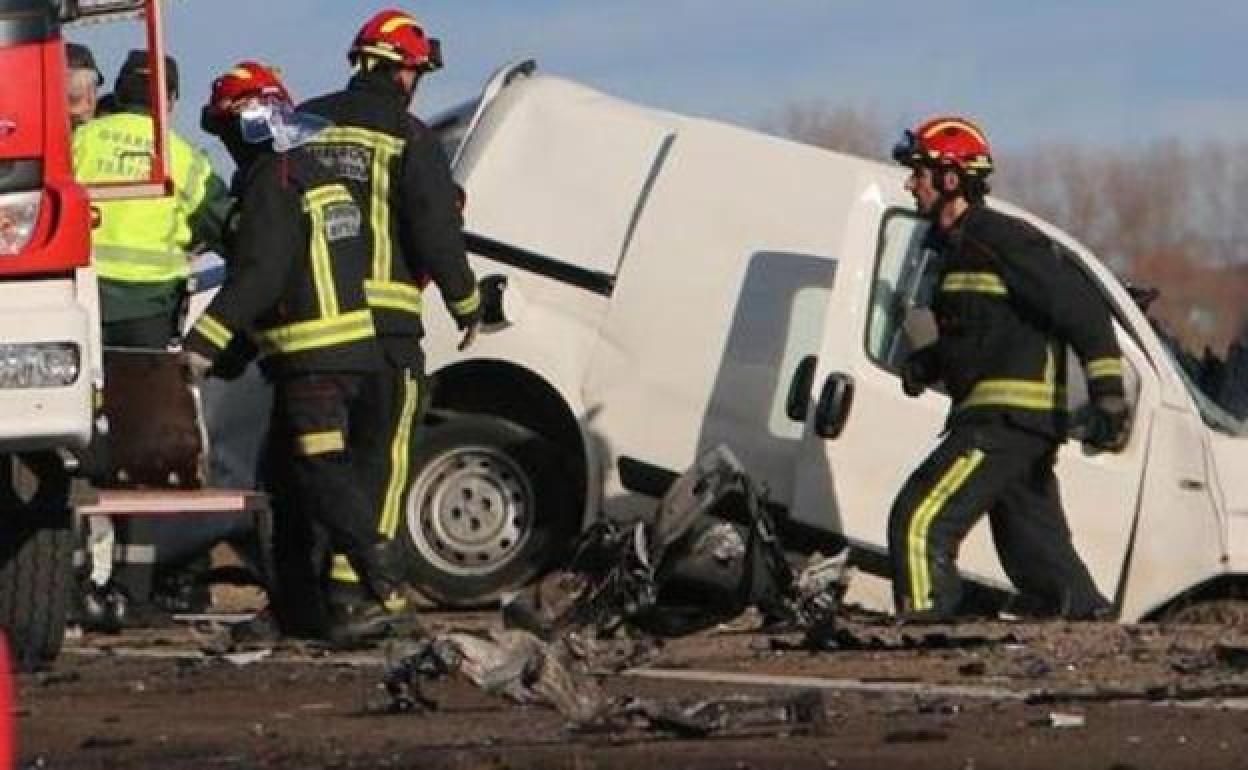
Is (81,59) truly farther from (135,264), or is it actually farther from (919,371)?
(919,371)

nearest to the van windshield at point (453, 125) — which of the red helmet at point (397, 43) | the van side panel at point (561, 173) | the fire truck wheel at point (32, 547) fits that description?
the van side panel at point (561, 173)

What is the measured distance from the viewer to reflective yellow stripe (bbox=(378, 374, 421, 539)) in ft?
40.7

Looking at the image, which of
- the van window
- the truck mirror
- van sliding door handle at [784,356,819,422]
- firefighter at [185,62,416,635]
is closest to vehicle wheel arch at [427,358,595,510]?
the truck mirror

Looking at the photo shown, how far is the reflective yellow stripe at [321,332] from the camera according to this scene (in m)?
12.2

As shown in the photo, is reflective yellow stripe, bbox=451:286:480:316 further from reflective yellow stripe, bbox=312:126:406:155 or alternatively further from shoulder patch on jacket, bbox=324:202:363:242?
reflective yellow stripe, bbox=312:126:406:155

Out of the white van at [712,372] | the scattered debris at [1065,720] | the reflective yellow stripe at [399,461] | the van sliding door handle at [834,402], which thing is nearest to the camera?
the scattered debris at [1065,720]

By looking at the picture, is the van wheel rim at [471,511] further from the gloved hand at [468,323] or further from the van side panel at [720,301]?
the gloved hand at [468,323]

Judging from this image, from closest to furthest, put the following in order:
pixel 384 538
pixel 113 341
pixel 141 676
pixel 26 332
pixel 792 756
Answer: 1. pixel 792 756
2. pixel 26 332
3. pixel 141 676
4. pixel 384 538
5. pixel 113 341

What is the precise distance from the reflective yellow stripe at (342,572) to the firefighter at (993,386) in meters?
1.96

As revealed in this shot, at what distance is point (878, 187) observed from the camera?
47.7ft

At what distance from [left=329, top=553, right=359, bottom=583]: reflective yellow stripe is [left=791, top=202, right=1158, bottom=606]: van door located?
2.55 m

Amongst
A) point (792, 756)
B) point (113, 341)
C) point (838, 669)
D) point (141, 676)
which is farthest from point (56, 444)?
point (113, 341)

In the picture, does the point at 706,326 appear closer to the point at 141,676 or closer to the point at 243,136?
the point at 243,136

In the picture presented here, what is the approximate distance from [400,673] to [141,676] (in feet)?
5.34
